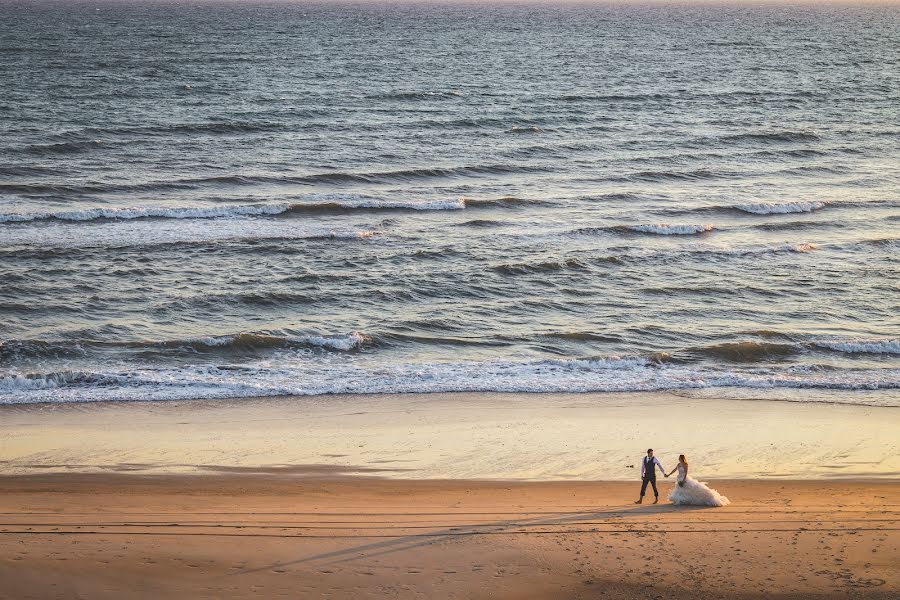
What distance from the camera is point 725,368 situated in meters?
24.4

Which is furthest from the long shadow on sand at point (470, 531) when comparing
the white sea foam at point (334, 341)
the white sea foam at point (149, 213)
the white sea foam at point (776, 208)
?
the white sea foam at point (776, 208)

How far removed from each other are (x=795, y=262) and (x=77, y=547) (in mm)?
A: 25758

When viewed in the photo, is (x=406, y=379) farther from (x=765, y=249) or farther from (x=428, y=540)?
(x=765, y=249)

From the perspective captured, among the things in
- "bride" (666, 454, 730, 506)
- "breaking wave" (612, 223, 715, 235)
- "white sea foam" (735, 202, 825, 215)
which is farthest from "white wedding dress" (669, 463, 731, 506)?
"white sea foam" (735, 202, 825, 215)

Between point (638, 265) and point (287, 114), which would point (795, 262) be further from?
point (287, 114)

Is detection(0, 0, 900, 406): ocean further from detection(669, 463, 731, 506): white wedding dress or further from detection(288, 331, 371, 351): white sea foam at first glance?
detection(669, 463, 731, 506): white wedding dress

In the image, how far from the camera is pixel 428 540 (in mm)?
14758

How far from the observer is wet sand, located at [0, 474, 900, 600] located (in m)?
13.4

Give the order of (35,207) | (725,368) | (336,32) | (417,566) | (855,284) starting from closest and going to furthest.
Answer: (417,566) → (725,368) → (855,284) → (35,207) → (336,32)

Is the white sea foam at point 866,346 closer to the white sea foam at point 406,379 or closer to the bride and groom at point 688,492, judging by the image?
the white sea foam at point 406,379

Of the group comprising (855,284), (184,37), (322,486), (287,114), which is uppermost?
(184,37)

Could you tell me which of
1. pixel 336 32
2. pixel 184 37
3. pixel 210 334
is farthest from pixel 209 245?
pixel 336 32

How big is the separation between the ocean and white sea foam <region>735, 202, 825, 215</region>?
0.35 ft

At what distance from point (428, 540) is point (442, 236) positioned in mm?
21197
